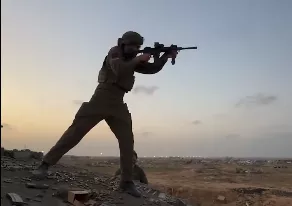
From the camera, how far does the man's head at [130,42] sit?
5078mm

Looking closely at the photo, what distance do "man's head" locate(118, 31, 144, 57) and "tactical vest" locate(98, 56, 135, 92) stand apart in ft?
0.97

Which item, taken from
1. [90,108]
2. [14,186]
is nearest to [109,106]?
[90,108]

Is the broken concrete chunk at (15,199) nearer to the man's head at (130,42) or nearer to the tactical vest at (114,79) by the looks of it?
the tactical vest at (114,79)

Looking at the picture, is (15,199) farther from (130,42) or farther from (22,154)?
(22,154)

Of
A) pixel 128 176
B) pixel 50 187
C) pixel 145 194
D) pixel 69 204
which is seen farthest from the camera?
pixel 145 194

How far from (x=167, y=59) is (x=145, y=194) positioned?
6.83ft

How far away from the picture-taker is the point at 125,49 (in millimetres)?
5098

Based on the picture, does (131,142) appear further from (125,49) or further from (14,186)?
(14,186)

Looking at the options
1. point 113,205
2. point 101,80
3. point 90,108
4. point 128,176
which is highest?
point 101,80

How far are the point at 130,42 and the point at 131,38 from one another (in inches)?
2.1

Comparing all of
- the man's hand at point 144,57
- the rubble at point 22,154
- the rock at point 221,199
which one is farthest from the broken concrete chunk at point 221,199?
the man's hand at point 144,57

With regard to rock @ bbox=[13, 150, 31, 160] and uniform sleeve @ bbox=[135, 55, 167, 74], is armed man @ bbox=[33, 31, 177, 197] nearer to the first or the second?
uniform sleeve @ bbox=[135, 55, 167, 74]

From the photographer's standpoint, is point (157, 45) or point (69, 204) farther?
point (157, 45)

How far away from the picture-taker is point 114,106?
5160 millimetres
